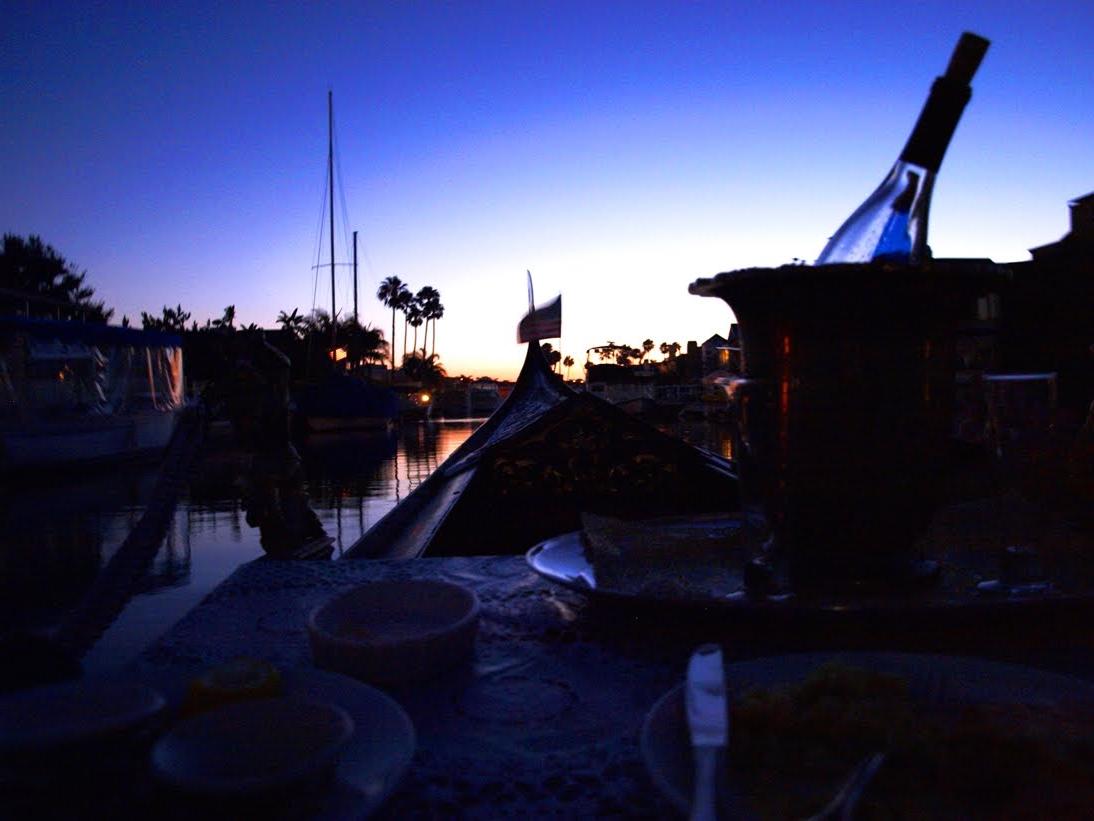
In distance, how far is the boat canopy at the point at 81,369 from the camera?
17531 millimetres

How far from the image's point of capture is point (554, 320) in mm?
13000

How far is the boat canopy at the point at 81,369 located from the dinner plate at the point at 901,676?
804 inches

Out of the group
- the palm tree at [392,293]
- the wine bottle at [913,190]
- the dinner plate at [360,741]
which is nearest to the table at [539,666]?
the dinner plate at [360,741]

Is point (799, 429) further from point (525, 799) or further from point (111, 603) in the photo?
point (111, 603)

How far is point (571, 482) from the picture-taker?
2.94 meters

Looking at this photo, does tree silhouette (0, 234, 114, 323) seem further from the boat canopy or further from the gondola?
the gondola

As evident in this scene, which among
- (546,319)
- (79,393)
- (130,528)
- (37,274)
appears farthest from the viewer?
(37,274)

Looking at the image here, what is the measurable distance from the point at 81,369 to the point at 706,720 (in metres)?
23.0

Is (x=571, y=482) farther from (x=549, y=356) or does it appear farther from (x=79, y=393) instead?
(x=79, y=393)

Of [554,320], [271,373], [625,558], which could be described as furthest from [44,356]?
[625,558]

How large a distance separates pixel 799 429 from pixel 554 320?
12069 millimetres

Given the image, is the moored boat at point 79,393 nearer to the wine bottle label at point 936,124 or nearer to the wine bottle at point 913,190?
the wine bottle at point 913,190

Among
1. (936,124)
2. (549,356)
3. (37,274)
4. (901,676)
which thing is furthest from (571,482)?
(37,274)

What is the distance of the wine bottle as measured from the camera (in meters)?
1.09
